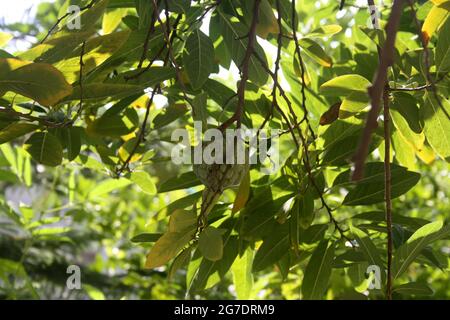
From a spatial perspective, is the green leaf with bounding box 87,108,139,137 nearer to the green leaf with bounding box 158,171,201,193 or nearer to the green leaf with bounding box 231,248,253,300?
the green leaf with bounding box 158,171,201,193

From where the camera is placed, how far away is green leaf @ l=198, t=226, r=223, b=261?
0.93 meters

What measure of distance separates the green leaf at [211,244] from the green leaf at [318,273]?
352 mm

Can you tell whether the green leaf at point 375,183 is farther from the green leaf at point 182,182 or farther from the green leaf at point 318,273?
the green leaf at point 182,182

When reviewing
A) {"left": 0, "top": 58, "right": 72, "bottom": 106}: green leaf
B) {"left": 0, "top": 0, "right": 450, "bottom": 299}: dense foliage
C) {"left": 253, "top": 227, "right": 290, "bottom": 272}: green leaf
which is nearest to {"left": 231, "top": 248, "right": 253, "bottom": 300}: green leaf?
{"left": 0, "top": 0, "right": 450, "bottom": 299}: dense foliage

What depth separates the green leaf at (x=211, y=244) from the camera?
0.93 meters

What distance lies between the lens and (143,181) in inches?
55.6

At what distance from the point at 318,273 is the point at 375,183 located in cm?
20

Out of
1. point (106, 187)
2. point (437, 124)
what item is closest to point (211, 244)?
point (437, 124)

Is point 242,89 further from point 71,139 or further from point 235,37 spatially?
point 71,139

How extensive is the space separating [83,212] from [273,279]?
72cm

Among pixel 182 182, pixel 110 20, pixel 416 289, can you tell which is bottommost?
pixel 416 289

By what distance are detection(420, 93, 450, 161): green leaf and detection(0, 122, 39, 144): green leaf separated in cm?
65

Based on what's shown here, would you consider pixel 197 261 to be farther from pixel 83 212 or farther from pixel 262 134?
pixel 83 212

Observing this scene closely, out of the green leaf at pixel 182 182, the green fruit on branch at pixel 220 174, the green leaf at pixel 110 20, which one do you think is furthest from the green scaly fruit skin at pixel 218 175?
the green leaf at pixel 110 20
